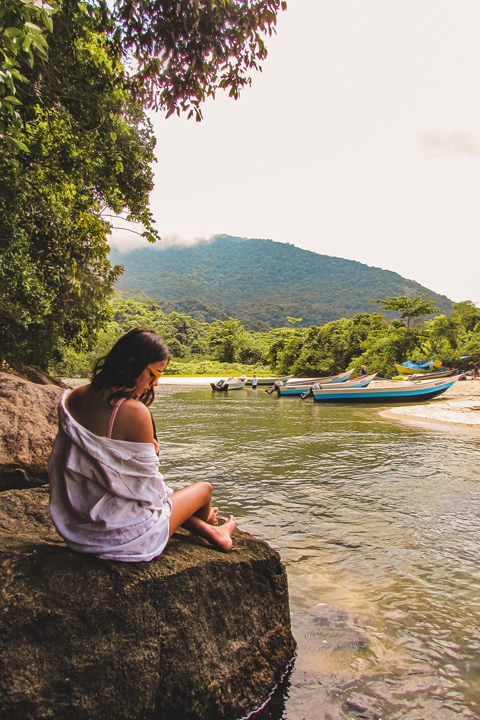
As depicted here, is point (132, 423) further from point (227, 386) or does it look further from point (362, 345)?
point (362, 345)

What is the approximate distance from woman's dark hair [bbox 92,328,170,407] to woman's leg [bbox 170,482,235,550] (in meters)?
0.75

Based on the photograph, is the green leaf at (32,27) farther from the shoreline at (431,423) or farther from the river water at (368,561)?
the shoreline at (431,423)

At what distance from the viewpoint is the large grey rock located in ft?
13.5

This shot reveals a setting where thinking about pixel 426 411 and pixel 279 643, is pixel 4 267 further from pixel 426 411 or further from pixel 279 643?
pixel 426 411

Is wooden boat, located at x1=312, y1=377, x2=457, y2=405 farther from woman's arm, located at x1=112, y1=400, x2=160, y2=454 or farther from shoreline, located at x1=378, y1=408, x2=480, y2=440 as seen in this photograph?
woman's arm, located at x1=112, y1=400, x2=160, y2=454

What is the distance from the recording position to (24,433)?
4340mm

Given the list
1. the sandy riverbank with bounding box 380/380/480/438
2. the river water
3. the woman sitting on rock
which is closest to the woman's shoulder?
the woman sitting on rock

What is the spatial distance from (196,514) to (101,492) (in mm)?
837

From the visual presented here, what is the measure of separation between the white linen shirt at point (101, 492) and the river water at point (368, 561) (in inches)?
47.3

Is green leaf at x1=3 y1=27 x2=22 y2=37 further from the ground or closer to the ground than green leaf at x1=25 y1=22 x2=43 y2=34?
closer to the ground

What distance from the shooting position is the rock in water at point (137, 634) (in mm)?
1712

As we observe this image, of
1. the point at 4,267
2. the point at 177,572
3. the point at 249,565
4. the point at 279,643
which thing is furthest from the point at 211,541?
the point at 4,267

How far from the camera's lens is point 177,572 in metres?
2.07

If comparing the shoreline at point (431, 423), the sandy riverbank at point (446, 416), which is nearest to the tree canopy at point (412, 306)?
the sandy riverbank at point (446, 416)
